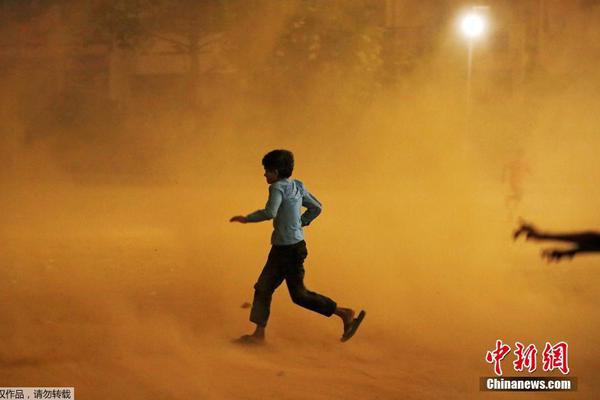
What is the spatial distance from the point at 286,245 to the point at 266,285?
34cm

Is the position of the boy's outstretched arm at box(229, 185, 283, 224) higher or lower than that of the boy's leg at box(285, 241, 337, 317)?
higher

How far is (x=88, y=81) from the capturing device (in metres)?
24.7

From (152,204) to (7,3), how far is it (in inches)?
412

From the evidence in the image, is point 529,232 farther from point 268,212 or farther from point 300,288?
point 300,288

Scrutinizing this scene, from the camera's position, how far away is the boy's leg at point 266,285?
570 cm

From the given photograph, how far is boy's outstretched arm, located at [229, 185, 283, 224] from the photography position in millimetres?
5312

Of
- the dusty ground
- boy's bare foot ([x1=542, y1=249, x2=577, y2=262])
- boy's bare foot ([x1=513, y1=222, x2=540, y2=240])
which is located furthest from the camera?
the dusty ground

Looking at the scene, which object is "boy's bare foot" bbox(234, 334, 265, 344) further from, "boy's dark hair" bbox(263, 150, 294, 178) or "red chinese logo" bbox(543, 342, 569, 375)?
"red chinese logo" bbox(543, 342, 569, 375)

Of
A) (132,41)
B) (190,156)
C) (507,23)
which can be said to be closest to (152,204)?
(190,156)

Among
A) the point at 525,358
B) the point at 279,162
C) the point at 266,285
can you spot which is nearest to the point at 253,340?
the point at 266,285

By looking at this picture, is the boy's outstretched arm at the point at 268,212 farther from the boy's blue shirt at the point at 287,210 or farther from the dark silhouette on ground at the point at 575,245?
the dark silhouette on ground at the point at 575,245

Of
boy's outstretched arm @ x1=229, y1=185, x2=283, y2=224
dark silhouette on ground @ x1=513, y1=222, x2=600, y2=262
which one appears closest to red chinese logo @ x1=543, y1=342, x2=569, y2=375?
boy's outstretched arm @ x1=229, y1=185, x2=283, y2=224

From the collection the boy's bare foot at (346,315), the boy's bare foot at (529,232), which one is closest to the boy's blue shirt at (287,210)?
the boy's bare foot at (346,315)

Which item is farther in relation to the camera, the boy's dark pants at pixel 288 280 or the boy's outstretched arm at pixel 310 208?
the boy's outstretched arm at pixel 310 208
